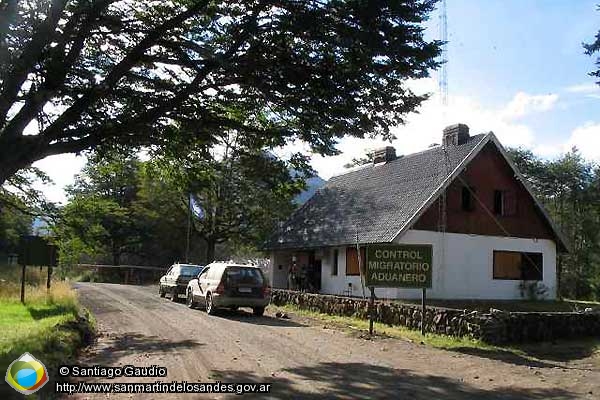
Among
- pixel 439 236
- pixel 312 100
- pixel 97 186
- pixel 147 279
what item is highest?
pixel 97 186

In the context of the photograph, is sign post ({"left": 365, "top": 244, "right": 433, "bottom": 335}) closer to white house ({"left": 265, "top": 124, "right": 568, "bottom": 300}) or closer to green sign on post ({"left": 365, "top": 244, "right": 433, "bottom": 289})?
green sign on post ({"left": 365, "top": 244, "right": 433, "bottom": 289})

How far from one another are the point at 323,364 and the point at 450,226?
17.8 m

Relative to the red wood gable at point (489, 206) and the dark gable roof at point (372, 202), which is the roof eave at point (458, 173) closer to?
the dark gable roof at point (372, 202)

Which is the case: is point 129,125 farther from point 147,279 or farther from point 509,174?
point 147,279

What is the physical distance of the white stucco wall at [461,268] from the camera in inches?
1050

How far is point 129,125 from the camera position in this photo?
1232 cm

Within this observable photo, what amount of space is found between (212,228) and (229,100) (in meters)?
39.4

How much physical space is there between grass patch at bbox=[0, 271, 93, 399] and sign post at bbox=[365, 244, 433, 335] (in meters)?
7.28

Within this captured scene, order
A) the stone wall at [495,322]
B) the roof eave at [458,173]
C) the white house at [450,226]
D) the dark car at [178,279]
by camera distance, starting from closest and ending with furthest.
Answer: the stone wall at [495,322], the roof eave at [458,173], the dark car at [178,279], the white house at [450,226]

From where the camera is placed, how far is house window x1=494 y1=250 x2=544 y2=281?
29078 millimetres

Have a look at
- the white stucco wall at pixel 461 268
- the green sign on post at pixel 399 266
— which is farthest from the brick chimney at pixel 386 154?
the green sign on post at pixel 399 266

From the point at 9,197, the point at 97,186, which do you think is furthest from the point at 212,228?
the point at 9,197

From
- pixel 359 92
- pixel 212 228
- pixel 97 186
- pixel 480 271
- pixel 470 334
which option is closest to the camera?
pixel 359 92

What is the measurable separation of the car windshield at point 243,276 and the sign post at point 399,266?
4.60 metres
